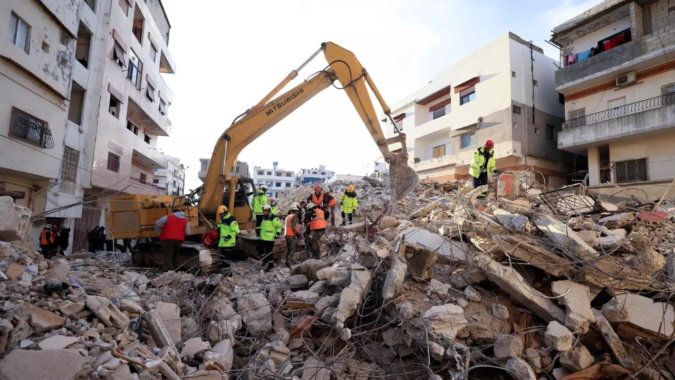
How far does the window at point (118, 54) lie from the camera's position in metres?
14.4

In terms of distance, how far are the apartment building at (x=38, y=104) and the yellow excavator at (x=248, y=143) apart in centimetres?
378

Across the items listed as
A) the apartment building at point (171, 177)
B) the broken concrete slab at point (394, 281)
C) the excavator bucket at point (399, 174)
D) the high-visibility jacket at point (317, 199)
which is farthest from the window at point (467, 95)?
the apartment building at point (171, 177)

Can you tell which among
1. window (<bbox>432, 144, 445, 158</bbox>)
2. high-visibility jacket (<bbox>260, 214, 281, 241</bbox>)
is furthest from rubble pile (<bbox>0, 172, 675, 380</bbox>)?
window (<bbox>432, 144, 445, 158</bbox>)

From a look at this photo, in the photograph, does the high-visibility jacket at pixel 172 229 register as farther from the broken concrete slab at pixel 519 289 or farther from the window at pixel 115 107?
the window at pixel 115 107

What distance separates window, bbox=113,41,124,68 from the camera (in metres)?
14.4

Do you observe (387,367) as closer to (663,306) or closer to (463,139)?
(663,306)

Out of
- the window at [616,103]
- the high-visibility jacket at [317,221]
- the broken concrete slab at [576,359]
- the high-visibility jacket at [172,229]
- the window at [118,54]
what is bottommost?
the broken concrete slab at [576,359]

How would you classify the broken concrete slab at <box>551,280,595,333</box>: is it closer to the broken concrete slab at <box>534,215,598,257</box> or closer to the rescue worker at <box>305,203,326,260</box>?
the broken concrete slab at <box>534,215,598,257</box>

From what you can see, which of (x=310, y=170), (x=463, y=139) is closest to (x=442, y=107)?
(x=463, y=139)

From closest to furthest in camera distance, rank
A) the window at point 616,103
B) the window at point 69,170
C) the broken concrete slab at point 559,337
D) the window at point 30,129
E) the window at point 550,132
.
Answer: the broken concrete slab at point 559,337 < the window at point 30,129 < the window at point 69,170 < the window at point 616,103 < the window at point 550,132

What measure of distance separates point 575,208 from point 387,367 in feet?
17.3

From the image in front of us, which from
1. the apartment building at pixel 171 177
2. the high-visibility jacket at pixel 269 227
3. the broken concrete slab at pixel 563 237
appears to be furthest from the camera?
the apartment building at pixel 171 177

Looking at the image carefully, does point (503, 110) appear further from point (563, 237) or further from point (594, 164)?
point (563, 237)

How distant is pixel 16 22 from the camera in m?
9.39
